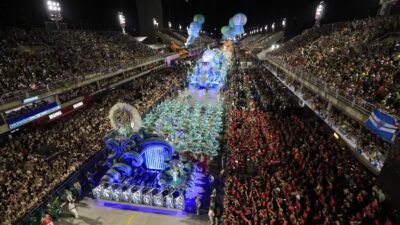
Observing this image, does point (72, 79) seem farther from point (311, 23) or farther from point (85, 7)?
point (311, 23)

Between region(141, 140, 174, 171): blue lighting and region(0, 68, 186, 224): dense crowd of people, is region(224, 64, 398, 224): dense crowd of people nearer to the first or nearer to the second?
region(141, 140, 174, 171): blue lighting

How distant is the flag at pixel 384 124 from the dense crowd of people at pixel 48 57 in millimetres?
19701

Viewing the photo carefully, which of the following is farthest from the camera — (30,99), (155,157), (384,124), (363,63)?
(30,99)

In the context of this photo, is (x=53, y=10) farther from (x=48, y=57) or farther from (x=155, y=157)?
(x=155, y=157)

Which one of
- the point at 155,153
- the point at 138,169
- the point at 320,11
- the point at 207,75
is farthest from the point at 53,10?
the point at 320,11

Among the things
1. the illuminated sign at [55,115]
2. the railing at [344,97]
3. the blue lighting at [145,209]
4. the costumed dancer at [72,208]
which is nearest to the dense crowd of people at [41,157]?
the illuminated sign at [55,115]

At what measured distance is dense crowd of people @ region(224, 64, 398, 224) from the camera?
31.3 feet

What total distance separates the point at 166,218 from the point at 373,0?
3582 cm

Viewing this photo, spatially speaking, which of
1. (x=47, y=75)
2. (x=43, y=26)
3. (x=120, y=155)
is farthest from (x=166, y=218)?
(x=43, y=26)

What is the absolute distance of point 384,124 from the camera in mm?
9438

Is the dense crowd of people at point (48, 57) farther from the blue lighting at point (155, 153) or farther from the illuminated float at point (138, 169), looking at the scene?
the blue lighting at point (155, 153)

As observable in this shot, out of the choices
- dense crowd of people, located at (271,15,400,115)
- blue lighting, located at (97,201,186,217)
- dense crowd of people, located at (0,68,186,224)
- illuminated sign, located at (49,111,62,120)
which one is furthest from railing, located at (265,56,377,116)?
illuminated sign, located at (49,111,62,120)

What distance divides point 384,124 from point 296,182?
14.7 ft

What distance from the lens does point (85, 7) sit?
1639 inches
